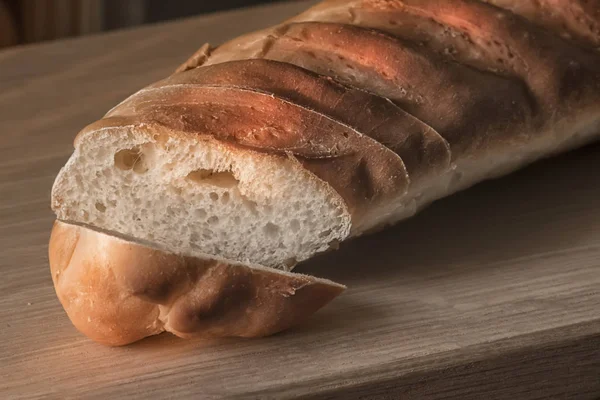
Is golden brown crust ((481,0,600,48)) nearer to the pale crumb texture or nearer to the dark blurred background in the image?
the pale crumb texture

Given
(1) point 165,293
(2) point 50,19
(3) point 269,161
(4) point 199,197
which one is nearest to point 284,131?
(3) point 269,161

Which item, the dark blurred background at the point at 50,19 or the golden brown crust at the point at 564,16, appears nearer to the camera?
the golden brown crust at the point at 564,16

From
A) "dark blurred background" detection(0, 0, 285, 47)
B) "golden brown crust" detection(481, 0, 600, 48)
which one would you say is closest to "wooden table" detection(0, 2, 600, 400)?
"golden brown crust" detection(481, 0, 600, 48)

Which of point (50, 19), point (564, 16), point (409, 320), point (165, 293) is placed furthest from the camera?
point (50, 19)

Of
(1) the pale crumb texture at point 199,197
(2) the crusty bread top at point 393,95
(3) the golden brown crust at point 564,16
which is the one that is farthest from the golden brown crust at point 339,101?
(3) the golden brown crust at point 564,16

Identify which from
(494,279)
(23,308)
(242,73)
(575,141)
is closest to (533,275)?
(494,279)

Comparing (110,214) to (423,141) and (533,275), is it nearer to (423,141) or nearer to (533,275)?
(423,141)

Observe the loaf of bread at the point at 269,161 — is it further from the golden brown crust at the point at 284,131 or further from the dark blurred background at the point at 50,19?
the dark blurred background at the point at 50,19

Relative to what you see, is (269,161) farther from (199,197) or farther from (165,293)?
(165,293)
